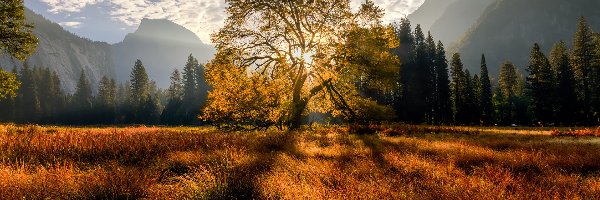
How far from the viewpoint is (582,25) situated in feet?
212

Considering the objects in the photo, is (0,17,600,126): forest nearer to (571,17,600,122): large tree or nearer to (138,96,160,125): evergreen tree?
(571,17,600,122): large tree

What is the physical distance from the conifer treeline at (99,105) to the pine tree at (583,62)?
71.8 metres

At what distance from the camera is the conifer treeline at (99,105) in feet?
295

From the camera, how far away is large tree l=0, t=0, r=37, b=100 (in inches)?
824

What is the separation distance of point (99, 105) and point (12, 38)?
92798mm

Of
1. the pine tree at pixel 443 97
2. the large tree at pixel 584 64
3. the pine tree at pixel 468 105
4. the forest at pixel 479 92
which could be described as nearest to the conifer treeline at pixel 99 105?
the forest at pixel 479 92

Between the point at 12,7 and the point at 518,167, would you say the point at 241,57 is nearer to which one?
the point at 12,7

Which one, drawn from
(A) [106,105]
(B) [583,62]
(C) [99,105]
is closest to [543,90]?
(B) [583,62]

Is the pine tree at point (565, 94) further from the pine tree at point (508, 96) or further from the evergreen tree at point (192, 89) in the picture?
the evergreen tree at point (192, 89)

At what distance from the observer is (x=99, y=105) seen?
105 meters

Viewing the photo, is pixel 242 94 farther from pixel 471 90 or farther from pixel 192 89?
pixel 192 89

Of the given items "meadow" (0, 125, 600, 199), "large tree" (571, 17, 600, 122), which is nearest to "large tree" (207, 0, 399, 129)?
"meadow" (0, 125, 600, 199)

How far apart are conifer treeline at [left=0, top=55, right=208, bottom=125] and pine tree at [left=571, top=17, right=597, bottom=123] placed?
235 feet

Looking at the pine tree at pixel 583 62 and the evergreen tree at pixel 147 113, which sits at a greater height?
the pine tree at pixel 583 62
